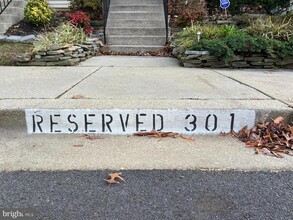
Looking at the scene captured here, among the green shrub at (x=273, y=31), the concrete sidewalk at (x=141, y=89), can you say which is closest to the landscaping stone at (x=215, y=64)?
the concrete sidewalk at (x=141, y=89)

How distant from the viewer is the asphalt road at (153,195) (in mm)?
1561

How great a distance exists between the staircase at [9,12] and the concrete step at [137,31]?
2.41 m

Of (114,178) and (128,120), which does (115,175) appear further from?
(128,120)

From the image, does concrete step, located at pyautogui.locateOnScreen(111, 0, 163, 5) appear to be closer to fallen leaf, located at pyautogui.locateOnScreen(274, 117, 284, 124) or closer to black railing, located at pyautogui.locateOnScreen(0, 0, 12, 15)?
black railing, located at pyautogui.locateOnScreen(0, 0, 12, 15)

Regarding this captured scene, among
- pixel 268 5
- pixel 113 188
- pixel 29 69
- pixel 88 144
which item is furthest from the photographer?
pixel 268 5

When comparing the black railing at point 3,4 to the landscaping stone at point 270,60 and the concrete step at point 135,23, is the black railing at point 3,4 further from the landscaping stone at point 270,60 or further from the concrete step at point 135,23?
the landscaping stone at point 270,60

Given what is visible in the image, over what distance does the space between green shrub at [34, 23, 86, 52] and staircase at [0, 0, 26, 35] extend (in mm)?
1979

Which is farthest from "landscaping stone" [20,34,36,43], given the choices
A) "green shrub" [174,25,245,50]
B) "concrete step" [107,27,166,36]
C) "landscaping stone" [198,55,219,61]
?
"landscaping stone" [198,55,219,61]

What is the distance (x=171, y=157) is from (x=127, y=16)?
6.24 m

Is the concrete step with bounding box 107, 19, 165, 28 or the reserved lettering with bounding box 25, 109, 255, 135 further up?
the concrete step with bounding box 107, 19, 165, 28

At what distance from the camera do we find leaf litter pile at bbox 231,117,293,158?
2.29 m

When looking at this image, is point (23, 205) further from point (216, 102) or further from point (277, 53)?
point (277, 53)

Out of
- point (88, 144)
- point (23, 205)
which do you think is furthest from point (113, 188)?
point (88, 144)

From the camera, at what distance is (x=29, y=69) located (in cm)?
462
